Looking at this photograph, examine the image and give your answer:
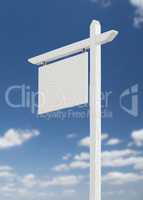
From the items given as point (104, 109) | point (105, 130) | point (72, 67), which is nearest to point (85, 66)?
point (72, 67)

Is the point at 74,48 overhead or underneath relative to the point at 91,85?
overhead

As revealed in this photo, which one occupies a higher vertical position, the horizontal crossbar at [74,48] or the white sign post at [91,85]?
the horizontal crossbar at [74,48]

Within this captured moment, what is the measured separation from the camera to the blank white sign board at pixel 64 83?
344 cm

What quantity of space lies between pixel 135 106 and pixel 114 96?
284 millimetres

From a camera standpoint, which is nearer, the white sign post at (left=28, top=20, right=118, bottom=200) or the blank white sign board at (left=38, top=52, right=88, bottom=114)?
the white sign post at (left=28, top=20, right=118, bottom=200)

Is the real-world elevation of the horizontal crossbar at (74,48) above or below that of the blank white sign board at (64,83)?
above

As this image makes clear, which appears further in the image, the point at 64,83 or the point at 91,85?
the point at 64,83

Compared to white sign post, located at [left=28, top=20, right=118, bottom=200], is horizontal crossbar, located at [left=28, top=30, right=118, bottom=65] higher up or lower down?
higher up

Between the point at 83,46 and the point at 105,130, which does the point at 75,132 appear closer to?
the point at 105,130

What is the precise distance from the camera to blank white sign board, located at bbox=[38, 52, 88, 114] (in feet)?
11.3

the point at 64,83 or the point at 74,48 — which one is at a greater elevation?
the point at 74,48

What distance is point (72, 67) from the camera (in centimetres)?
352

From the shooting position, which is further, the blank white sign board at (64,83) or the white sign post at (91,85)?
the blank white sign board at (64,83)

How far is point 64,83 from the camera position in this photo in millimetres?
3564
